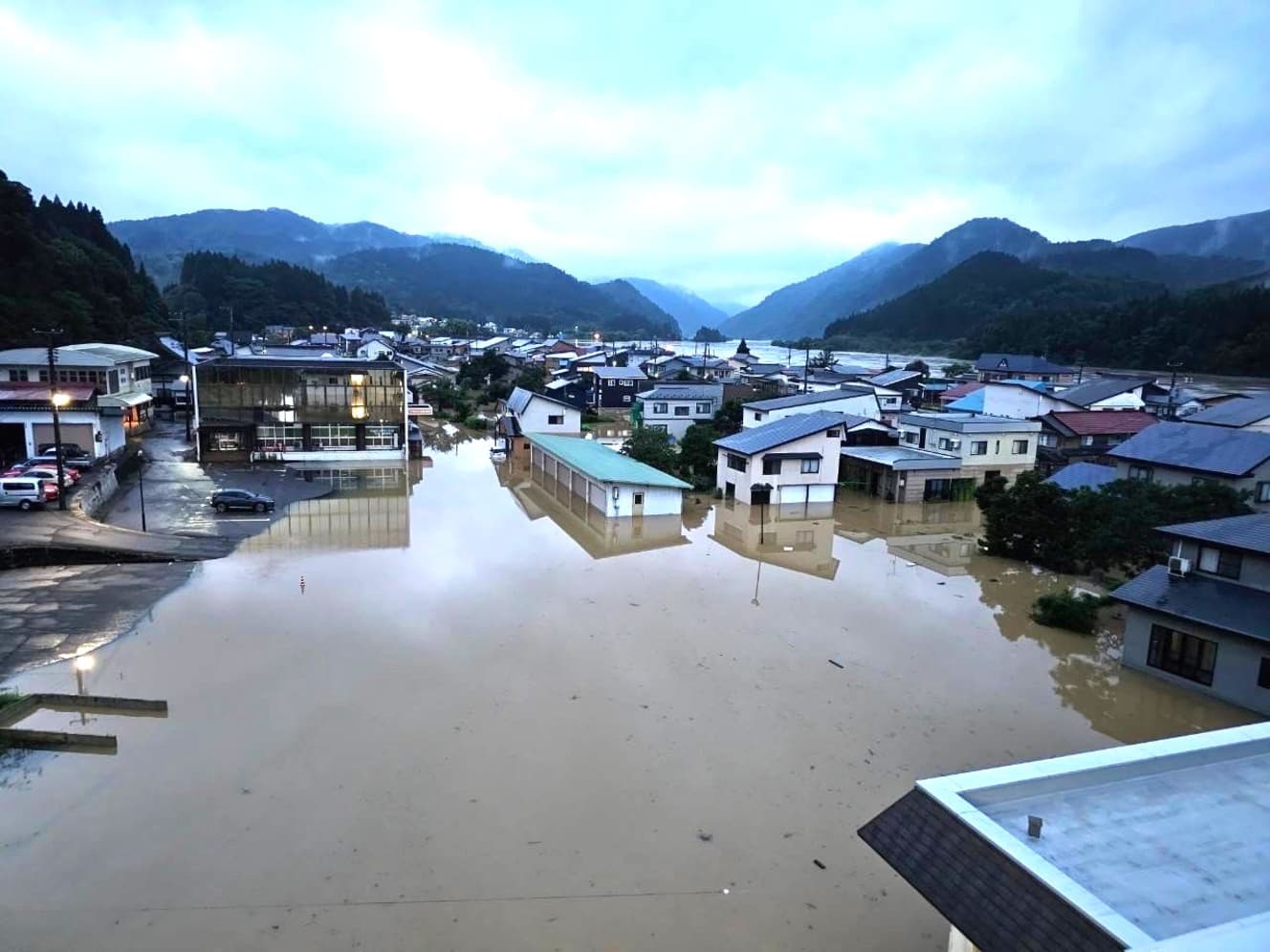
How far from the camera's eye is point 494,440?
34.2 metres

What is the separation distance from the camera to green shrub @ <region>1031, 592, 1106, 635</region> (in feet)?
43.2

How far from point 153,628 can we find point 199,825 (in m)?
5.83

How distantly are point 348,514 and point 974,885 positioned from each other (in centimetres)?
1830

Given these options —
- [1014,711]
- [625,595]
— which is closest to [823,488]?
[625,595]

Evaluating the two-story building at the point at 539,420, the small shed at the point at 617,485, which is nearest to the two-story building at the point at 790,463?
the small shed at the point at 617,485

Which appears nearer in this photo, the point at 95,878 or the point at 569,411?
the point at 95,878

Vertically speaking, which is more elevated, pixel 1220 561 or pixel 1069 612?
pixel 1220 561

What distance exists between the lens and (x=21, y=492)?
682 inches

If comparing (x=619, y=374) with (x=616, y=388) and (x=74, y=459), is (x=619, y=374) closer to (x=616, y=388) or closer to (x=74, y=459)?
(x=616, y=388)

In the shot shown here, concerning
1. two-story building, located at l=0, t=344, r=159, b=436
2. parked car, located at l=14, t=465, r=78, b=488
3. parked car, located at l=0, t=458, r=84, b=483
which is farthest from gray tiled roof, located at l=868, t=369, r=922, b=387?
parked car, located at l=14, t=465, r=78, b=488

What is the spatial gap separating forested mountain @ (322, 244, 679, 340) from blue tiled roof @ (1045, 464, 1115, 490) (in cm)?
11650

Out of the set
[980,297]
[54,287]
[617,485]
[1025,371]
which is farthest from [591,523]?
[980,297]

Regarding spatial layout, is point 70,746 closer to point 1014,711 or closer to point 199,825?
point 199,825

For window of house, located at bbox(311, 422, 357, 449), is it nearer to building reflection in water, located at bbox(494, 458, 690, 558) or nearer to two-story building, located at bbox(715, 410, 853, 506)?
building reflection in water, located at bbox(494, 458, 690, 558)
